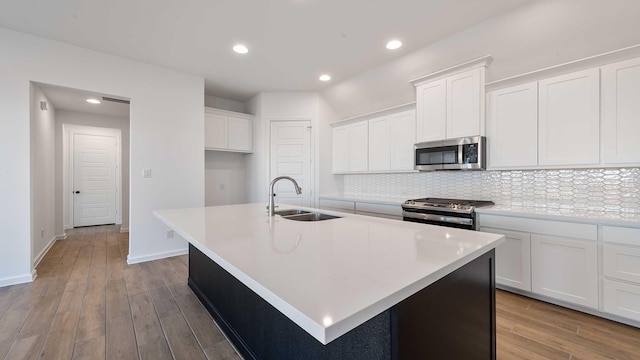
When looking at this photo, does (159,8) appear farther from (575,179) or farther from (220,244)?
(575,179)

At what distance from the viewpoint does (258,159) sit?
4.84m

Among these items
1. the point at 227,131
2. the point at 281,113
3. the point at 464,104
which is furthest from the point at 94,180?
the point at 464,104

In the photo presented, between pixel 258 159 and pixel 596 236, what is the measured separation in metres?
4.35

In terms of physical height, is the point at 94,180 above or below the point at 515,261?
above

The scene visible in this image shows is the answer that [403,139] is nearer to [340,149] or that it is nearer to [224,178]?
[340,149]

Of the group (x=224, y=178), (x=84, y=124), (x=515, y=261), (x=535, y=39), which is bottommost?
(x=515, y=261)

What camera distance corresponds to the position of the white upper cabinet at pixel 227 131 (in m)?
4.48

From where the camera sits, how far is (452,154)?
3.10 metres

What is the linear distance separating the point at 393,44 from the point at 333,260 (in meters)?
2.89

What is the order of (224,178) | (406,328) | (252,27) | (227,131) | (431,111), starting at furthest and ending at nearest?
(224,178)
(227,131)
(431,111)
(252,27)
(406,328)

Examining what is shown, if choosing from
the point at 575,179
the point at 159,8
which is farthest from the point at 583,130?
the point at 159,8

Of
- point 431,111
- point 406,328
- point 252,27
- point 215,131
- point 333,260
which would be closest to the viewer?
point 406,328

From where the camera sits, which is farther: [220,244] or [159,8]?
[159,8]

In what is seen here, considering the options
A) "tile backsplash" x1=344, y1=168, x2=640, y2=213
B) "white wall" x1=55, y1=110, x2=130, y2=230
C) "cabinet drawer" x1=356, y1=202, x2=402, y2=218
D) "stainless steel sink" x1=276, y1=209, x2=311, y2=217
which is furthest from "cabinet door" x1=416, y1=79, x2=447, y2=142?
"white wall" x1=55, y1=110, x2=130, y2=230
